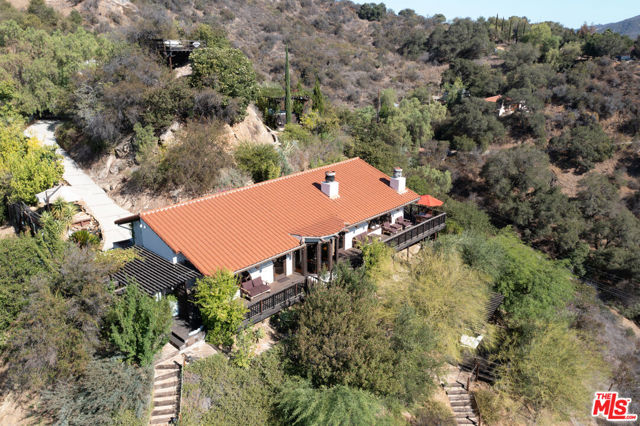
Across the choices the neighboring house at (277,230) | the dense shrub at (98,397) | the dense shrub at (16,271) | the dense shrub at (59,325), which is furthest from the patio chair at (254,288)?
the dense shrub at (16,271)

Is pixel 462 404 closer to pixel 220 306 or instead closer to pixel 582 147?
pixel 220 306

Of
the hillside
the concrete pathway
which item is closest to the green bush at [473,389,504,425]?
the concrete pathway

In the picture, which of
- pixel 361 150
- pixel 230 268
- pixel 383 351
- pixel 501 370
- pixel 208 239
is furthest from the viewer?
pixel 361 150

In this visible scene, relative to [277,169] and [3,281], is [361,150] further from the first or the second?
[3,281]

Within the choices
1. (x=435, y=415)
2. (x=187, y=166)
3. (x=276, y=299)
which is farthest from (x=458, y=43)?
(x=435, y=415)

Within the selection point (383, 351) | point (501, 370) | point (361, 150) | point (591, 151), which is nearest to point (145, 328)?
point (383, 351)
